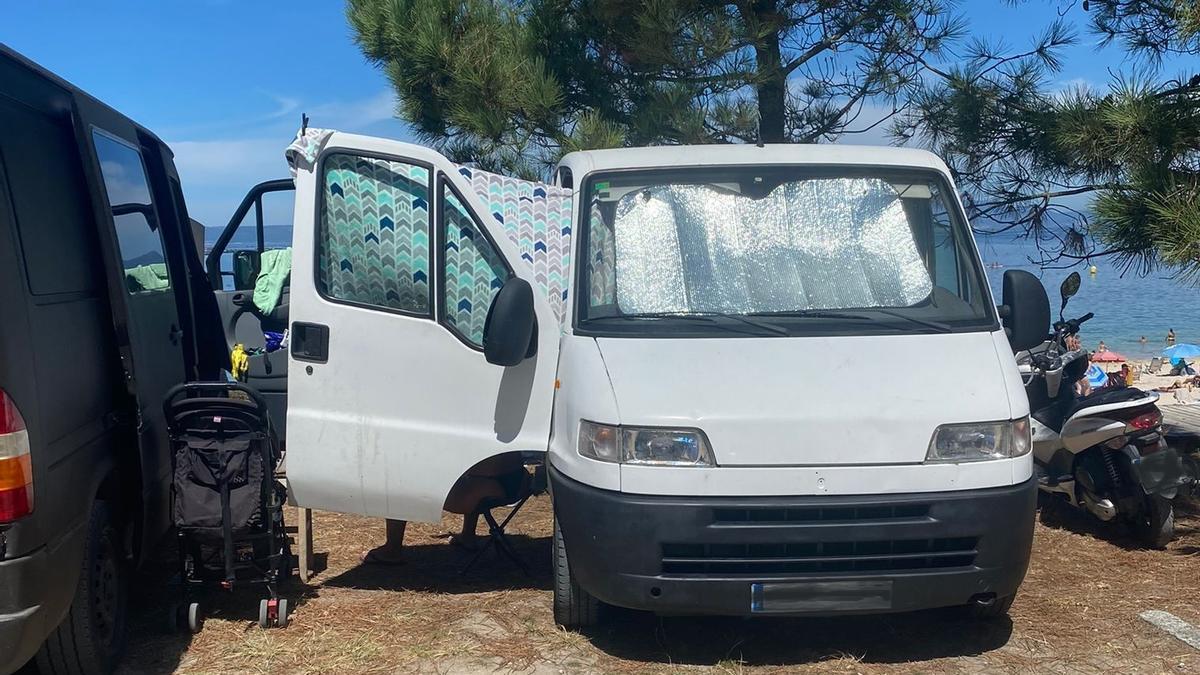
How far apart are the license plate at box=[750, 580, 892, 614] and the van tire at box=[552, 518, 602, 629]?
83 cm

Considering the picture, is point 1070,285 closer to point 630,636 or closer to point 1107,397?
point 1107,397

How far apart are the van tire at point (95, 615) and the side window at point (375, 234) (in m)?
1.47

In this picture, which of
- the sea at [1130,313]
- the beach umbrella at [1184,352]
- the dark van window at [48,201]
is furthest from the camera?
the sea at [1130,313]

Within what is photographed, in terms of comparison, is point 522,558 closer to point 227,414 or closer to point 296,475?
point 296,475

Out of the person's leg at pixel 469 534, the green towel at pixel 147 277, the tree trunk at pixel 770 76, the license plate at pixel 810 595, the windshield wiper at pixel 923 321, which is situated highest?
the tree trunk at pixel 770 76

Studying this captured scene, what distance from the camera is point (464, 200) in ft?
17.0

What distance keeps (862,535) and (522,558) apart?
8.55ft

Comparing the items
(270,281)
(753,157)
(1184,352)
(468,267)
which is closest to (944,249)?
(753,157)

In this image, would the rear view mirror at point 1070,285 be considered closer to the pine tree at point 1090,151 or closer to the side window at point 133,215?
the pine tree at point 1090,151

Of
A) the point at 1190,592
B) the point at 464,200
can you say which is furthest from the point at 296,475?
the point at 1190,592

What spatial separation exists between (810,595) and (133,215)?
374 centimetres

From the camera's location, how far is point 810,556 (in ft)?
13.9

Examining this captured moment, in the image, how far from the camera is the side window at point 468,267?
17.1 ft

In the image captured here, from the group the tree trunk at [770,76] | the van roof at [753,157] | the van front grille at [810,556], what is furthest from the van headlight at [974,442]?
the tree trunk at [770,76]
